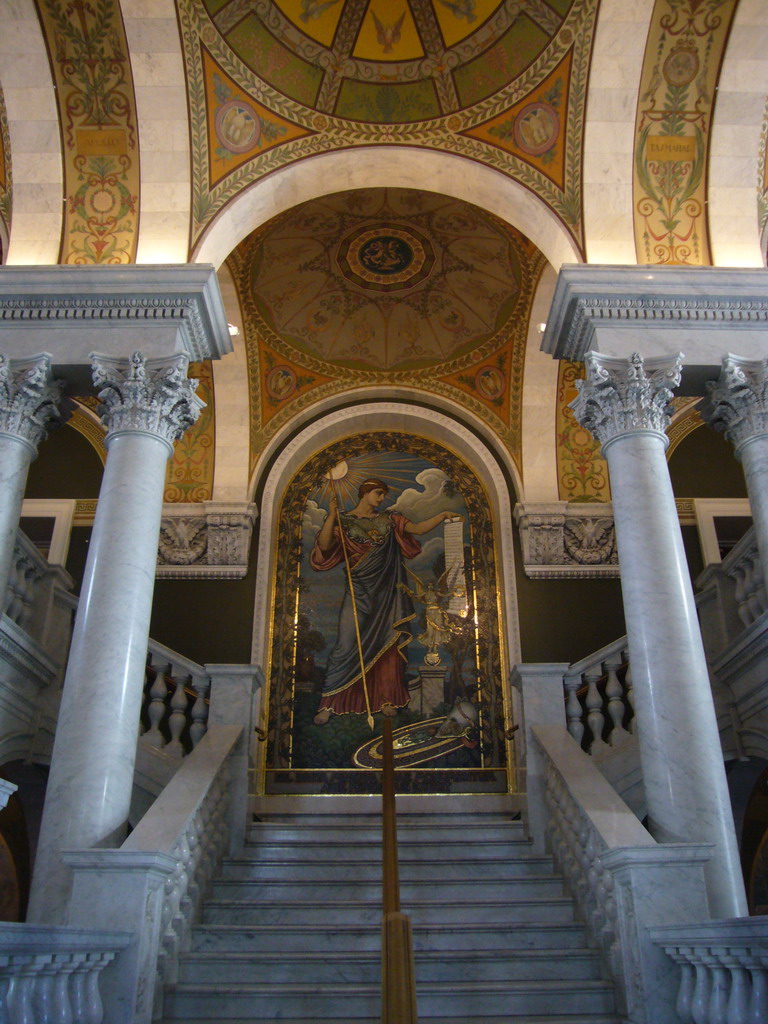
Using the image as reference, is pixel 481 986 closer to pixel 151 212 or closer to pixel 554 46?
pixel 151 212

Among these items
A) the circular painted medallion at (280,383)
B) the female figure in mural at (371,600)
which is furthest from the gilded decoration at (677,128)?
the circular painted medallion at (280,383)

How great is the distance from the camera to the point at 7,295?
20.9 feet

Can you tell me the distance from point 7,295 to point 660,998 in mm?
5771

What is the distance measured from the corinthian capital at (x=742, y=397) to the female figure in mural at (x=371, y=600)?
4.32m

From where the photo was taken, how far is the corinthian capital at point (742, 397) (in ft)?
20.2

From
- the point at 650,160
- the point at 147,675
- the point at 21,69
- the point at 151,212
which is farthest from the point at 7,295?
the point at 650,160

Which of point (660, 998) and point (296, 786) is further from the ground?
point (296, 786)

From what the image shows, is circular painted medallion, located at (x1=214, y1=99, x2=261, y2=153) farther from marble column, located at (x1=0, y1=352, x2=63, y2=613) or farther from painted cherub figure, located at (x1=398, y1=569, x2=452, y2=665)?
painted cherub figure, located at (x1=398, y1=569, x2=452, y2=665)

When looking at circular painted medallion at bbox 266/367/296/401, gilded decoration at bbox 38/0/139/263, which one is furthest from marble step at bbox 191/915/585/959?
circular painted medallion at bbox 266/367/296/401

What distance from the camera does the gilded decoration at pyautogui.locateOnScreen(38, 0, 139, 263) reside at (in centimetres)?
669

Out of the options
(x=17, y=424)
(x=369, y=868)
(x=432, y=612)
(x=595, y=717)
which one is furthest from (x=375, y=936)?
(x=432, y=612)

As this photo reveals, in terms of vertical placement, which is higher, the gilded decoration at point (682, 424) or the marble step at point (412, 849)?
the gilded decoration at point (682, 424)

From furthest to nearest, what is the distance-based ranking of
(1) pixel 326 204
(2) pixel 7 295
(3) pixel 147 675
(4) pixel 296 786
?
1. (1) pixel 326 204
2. (4) pixel 296 786
3. (3) pixel 147 675
4. (2) pixel 7 295

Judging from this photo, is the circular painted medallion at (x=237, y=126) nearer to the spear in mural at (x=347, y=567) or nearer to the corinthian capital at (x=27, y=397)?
the corinthian capital at (x=27, y=397)
